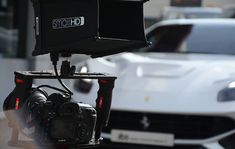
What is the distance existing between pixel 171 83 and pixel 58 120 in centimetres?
204

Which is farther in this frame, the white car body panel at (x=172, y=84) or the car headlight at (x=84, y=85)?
the car headlight at (x=84, y=85)

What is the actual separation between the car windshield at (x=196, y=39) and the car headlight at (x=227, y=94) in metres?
1.00

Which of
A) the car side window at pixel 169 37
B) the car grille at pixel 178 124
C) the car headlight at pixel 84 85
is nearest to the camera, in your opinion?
the car grille at pixel 178 124

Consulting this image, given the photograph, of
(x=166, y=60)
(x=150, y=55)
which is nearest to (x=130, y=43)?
(x=166, y=60)

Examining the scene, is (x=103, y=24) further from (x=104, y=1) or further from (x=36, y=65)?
(x=36, y=65)

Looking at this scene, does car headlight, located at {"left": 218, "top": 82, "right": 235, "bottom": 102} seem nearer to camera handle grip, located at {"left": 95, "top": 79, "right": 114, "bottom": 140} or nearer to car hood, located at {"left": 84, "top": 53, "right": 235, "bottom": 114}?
car hood, located at {"left": 84, "top": 53, "right": 235, "bottom": 114}

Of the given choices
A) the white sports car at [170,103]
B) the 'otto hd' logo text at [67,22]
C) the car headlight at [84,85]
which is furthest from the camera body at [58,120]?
the car headlight at [84,85]

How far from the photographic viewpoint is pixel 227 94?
145 inches

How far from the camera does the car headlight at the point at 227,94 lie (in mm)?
3660

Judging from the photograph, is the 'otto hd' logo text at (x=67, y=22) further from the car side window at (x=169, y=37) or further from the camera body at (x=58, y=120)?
the car side window at (x=169, y=37)

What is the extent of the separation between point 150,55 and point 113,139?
122 cm

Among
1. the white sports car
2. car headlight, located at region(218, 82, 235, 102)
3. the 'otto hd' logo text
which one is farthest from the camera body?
car headlight, located at region(218, 82, 235, 102)

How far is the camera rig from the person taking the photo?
1916 mm

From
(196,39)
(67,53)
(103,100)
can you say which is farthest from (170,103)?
(67,53)
